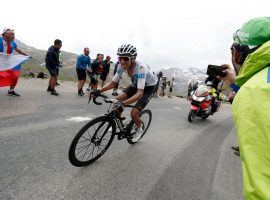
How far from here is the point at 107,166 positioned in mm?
4426

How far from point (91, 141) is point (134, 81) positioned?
5.54ft

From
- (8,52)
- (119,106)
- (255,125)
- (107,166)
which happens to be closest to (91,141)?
(107,166)

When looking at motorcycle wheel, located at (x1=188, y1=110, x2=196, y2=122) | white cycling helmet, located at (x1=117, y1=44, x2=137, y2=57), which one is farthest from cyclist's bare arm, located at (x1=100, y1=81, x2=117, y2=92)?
motorcycle wheel, located at (x1=188, y1=110, x2=196, y2=122)

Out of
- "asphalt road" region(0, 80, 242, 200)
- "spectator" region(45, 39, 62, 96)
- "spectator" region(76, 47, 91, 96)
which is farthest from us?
"spectator" region(76, 47, 91, 96)

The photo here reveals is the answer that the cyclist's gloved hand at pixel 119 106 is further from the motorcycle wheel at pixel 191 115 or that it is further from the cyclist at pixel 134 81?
the motorcycle wheel at pixel 191 115

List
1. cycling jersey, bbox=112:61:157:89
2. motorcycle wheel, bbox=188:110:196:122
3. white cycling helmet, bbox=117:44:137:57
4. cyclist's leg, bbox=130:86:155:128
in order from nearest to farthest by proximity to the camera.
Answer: white cycling helmet, bbox=117:44:137:57
cycling jersey, bbox=112:61:157:89
cyclist's leg, bbox=130:86:155:128
motorcycle wheel, bbox=188:110:196:122

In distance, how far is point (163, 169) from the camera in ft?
15.4

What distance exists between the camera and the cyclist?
4.77 metres

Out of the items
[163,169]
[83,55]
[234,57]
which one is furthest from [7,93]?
[234,57]

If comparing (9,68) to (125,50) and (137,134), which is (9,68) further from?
(125,50)

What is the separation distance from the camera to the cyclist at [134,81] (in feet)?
15.6

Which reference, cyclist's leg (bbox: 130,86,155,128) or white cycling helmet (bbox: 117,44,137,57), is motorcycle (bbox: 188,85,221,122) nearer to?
cyclist's leg (bbox: 130,86,155,128)

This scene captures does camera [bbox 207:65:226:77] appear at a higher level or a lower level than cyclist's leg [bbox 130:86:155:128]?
higher

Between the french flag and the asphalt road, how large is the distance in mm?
1172
